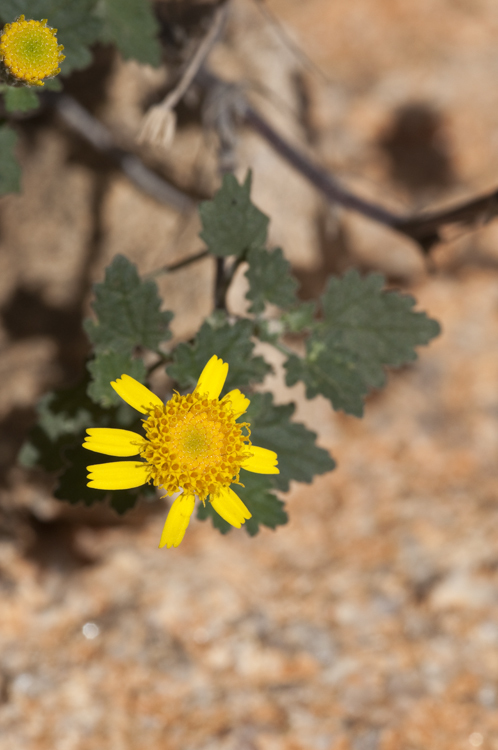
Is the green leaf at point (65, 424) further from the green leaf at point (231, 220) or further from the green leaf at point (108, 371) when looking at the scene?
the green leaf at point (231, 220)

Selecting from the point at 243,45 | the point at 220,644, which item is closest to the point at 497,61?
the point at 243,45

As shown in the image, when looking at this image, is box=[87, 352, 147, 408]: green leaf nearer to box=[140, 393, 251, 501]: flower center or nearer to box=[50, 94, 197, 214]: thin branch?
box=[140, 393, 251, 501]: flower center

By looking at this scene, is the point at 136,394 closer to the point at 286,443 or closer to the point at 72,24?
the point at 286,443

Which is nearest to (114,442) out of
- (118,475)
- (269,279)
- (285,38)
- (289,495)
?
(118,475)

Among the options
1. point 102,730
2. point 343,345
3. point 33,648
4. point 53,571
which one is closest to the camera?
point 343,345

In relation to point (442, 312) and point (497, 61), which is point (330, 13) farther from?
point (442, 312)
